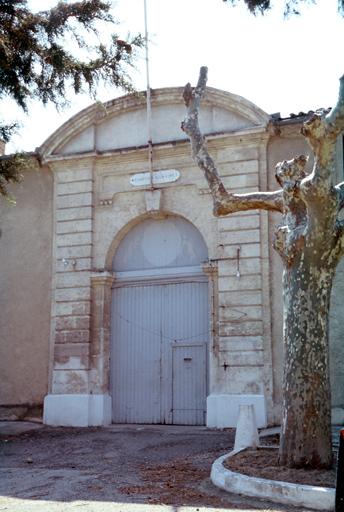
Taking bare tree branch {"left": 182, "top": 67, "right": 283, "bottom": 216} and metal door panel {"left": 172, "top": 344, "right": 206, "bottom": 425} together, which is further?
metal door panel {"left": 172, "top": 344, "right": 206, "bottom": 425}

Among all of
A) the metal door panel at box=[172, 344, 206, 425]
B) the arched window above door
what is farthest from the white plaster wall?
the metal door panel at box=[172, 344, 206, 425]

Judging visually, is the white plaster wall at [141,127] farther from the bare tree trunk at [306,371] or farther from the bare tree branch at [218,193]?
the bare tree trunk at [306,371]

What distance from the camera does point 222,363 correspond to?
37.2 feet

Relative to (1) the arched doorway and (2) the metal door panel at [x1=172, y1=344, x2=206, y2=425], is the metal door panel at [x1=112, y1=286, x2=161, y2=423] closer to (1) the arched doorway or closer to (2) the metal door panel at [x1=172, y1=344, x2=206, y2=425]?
(1) the arched doorway

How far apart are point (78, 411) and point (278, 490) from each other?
6930 millimetres

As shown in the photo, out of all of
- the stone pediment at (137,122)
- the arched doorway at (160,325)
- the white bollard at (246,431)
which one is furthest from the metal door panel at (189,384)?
the stone pediment at (137,122)

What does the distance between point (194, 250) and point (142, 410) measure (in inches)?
129

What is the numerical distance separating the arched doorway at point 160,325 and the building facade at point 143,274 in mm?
22

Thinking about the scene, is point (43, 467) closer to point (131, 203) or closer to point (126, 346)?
point (126, 346)

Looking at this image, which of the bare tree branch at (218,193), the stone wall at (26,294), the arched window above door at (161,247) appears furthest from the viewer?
the stone wall at (26,294)

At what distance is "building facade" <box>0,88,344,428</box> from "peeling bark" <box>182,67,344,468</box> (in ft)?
14.3

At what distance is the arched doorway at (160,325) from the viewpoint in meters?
12.0

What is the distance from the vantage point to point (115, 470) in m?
7.77

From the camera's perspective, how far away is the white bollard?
307 inches
